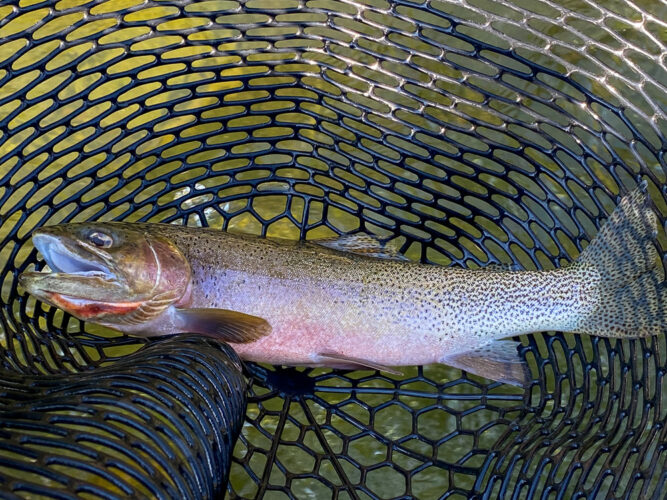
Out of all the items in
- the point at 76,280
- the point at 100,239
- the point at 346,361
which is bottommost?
the point at 346,361

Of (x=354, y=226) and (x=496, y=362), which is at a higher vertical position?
(x=354, y=226)

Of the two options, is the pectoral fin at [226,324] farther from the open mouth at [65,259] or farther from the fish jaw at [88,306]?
the open mouth at [65,259]

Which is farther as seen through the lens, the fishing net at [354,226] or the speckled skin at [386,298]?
the speckled skin at [386,298]

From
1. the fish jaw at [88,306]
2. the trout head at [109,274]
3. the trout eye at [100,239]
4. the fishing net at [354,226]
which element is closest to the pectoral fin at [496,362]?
the fishing net at [354,226]

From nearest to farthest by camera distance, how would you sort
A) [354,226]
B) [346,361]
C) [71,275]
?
[71,275] → [346,361] → [354,226]

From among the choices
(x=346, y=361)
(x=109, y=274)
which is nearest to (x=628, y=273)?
(x=346, y=361)

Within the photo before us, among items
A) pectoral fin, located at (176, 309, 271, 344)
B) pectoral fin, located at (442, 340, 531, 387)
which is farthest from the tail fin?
pectoral fin, located at (176, 309, 271, 344)

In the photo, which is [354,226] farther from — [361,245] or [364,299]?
[364,299]

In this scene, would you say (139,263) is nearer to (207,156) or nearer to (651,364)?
(207,156)

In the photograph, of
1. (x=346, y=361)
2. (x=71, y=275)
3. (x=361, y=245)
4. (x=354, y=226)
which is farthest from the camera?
(x=354, y=226)
